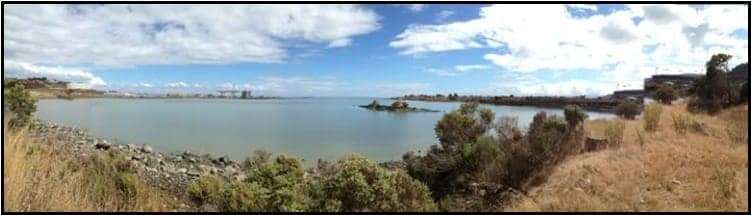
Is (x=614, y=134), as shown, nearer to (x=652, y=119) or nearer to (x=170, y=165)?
(x=652, y=119)

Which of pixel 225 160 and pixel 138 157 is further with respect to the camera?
pixel 225 160

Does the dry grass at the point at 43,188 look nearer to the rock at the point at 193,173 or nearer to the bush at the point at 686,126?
the rock at the point at 193,173

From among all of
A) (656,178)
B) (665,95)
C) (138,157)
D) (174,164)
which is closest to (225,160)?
(174,164)

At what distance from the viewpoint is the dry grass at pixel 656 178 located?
19.4ft

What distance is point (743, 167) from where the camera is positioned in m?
7.30

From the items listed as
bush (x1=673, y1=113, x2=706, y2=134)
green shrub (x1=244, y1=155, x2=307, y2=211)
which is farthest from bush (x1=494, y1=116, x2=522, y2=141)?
green shrub (x1=244, y1=155, x2=307, y2=211)

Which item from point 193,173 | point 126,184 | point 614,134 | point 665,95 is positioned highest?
point 665,95

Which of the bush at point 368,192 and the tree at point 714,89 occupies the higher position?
the tree at point 714,89

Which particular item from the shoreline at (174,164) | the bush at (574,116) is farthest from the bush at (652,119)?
the shoreline at (174,164)

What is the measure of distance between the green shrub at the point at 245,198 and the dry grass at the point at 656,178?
9.25 feet

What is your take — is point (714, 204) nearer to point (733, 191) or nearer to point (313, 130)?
point (733, 191)

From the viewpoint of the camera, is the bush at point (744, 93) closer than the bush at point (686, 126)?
No

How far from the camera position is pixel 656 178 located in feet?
24.3

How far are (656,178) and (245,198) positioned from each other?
17.4 ft
